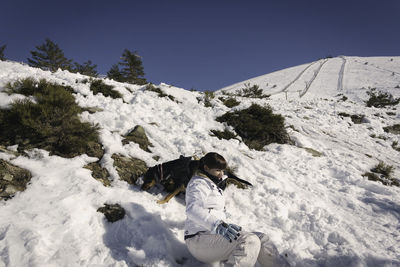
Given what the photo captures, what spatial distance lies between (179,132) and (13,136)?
3318 millimetres

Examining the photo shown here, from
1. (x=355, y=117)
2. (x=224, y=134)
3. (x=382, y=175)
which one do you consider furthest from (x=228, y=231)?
(x=355, y=117)

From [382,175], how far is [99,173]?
6.45 meters

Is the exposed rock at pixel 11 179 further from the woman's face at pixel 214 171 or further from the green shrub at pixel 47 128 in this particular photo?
the woman's face at pixel 214 171

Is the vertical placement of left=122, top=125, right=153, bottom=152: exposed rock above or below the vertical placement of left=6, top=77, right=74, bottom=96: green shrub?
below

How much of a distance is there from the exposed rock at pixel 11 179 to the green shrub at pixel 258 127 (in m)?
4.96

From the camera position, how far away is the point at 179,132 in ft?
17.4

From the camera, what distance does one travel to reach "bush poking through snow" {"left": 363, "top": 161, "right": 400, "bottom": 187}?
4.50 metres

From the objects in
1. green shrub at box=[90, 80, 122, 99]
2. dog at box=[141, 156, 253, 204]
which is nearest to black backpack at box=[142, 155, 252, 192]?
dog at box=[141, 156, 253, 204]

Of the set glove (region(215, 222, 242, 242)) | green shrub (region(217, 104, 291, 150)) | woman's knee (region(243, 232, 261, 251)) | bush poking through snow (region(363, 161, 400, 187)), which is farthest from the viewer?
green shrub (region(217, 104, 291, 150))

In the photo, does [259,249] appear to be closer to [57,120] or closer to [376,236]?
[376,236]

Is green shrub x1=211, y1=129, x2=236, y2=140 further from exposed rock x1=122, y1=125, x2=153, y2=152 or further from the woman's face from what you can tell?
Answer: the woman's face

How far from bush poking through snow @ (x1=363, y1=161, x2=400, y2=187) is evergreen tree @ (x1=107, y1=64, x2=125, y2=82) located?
22.9 meters

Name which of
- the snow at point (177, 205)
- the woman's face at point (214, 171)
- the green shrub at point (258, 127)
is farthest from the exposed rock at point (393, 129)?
the woman's face at point (214, 171)

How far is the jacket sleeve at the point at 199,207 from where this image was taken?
1860mm
